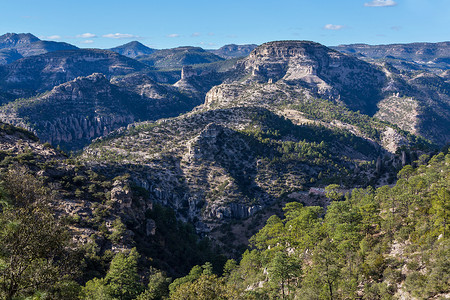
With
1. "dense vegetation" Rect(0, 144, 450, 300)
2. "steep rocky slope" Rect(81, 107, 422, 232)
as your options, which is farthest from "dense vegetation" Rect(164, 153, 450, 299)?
"steep rocky slope" Rect(81, 107, 422, 232)

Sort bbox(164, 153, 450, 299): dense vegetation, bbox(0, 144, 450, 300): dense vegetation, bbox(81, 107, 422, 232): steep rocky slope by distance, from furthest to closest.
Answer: bbox(81, 107, 422, 232): steep rocky slope
bbox(164, 153, 450, 299): dense vegetation
bbox(0, 144, 450, 300): dense vegetation

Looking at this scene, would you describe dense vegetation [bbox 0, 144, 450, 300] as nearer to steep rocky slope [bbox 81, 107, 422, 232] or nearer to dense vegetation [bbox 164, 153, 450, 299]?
dense vegetation [bbox 164, 153, 450, 299]

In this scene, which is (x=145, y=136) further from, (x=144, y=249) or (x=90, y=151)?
(x=144, y=249)

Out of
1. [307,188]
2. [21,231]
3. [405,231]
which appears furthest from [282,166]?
[21,231]

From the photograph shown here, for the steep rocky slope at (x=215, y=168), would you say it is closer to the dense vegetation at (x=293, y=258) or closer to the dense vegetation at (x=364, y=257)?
the dense vegetation at (x=293, y=258)

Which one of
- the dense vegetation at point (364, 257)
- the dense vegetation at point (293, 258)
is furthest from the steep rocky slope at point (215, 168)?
the dense vegetation at point (364, 257)

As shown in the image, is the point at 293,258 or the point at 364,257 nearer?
the point at 364,257

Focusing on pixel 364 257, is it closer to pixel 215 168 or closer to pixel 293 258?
pixel 293 258

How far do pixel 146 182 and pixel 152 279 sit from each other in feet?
289

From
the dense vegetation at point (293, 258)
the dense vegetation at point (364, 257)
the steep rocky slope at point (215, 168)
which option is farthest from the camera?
the steep rocky slope at point (215, 168)

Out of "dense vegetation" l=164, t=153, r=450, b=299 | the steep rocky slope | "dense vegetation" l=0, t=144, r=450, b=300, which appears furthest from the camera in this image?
the steep rocky slope

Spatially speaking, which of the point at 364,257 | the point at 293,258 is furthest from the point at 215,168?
the point at 364,257

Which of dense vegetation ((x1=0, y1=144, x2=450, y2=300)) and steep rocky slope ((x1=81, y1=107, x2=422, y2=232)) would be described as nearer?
dense vegetation ((x1=0, y1=144, x2=450, y2=300))

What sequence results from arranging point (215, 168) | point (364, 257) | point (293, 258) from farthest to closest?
point (215, 168), point (293, 258), point (364, 257)
